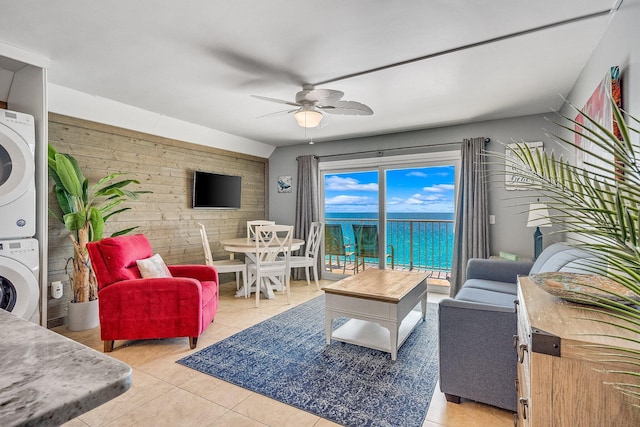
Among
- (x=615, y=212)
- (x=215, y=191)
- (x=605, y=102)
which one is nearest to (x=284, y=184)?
(x=215, y=191)

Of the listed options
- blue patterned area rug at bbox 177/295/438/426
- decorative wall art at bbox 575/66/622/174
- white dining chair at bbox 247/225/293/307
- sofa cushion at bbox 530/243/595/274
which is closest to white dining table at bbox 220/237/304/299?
white dining chair at bbox 247/225/293/307

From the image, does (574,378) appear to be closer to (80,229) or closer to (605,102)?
(605,102)

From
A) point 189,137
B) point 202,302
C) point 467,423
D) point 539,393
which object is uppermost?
point 189,137

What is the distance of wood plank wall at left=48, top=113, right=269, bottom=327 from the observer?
3332 millimetres

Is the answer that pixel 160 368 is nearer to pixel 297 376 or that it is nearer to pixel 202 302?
pixel 202 302

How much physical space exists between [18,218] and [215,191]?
8.64 feet

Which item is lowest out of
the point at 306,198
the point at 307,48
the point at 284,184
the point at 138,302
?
the point at 138,302

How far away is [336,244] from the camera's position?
220 inches

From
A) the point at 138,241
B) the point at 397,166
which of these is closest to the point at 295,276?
the point at 397,166

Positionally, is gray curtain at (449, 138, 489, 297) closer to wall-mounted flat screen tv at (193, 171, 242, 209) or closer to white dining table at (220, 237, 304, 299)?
white dining table at (220, 237, 304, 299)

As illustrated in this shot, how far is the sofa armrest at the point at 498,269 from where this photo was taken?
312cm

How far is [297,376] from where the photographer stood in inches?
90.7

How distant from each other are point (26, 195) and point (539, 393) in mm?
3346

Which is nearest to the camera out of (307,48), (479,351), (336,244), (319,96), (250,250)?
(479,351)
